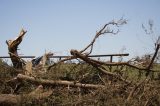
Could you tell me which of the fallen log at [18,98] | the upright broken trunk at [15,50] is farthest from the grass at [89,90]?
the upright broken trunk at [15,50]

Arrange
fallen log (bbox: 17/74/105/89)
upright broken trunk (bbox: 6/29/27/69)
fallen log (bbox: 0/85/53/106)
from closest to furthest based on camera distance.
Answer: fallen log (bbox: 0/85/53/106), fallen log (bbox: 17/74/105/89), upright broken trunk (bbox: 6/29/27/69)

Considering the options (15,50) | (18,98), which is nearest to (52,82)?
(18,98)

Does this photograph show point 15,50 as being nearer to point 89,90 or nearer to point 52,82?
point 52,82

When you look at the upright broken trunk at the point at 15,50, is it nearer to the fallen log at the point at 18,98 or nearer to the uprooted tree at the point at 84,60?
the uprooted tree at the point at 84,60

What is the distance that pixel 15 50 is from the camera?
34.4 feet

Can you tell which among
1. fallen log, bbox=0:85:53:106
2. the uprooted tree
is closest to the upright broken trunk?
the uprooted tree

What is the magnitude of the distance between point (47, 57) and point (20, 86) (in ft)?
8.01

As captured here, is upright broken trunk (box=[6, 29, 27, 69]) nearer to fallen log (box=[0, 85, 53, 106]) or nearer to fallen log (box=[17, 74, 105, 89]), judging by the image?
fallen log (box=[17, 74, 105, 89])

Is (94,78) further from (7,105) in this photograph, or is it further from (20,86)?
(7,105)

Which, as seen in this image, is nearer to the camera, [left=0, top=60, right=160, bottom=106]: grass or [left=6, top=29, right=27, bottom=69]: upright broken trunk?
[left=0, top=60, right=160, bottom=106]: grass

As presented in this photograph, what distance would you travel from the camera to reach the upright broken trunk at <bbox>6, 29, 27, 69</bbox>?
10070 mm

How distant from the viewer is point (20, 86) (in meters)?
8.67

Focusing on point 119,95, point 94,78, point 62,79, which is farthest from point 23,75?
point 119,95

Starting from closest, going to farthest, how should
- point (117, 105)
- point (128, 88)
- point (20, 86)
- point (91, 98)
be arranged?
point (117, 105) → point (91, 98) → point (128, 88) → point (20, 86)
